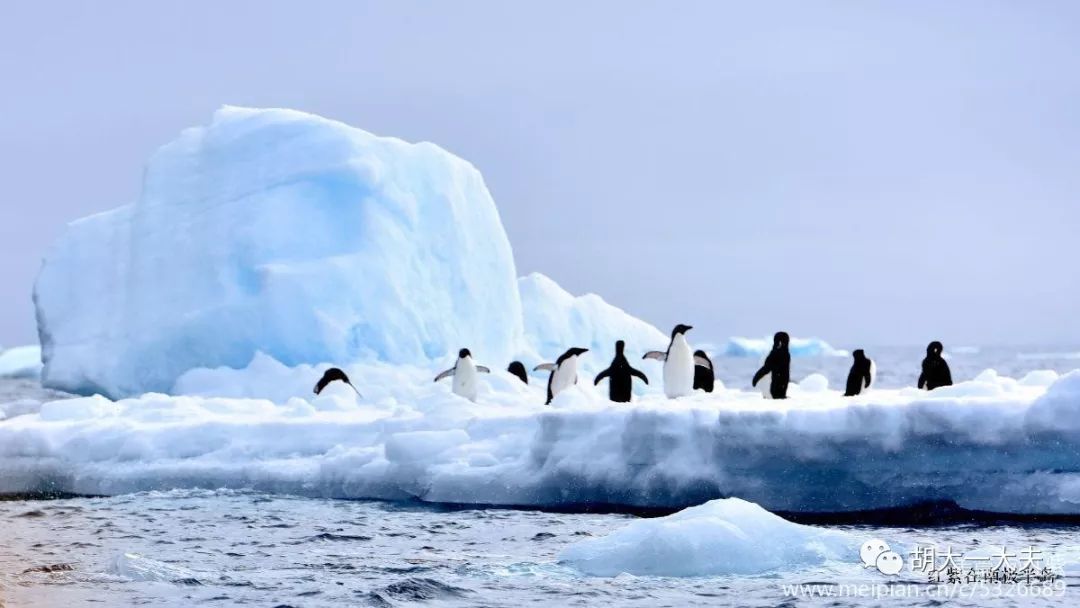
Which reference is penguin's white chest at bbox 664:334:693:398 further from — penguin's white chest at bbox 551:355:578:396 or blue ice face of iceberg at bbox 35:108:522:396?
blue ice face of iceberg at bbox 35:108:522:396

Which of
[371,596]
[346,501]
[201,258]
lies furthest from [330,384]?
[371,596]

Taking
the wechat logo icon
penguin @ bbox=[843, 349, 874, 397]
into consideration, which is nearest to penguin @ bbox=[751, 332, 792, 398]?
penguin @ bbox=[843, 349, 874, 397]

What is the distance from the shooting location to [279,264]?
2173 centimetres

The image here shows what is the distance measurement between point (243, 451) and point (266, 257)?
30.2ft

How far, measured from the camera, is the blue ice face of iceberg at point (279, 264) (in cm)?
2155

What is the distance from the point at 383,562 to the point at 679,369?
20.8ft

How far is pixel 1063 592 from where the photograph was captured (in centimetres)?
739

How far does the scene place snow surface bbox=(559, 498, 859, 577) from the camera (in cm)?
806

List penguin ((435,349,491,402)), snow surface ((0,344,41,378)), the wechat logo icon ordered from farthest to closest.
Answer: snow surface ((0,344,41,378)) < penguin ((435,349,491,402)) < the wechat logo icon

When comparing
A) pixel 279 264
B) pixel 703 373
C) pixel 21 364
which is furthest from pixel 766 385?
pixel 21 364

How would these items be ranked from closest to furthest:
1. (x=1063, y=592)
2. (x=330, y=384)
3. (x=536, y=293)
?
(x=1063, y=592), (x=330, y=384), (x=536, y=293)

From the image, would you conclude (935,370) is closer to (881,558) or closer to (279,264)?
(881,558)

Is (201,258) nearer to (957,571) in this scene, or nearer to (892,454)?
(892,454)

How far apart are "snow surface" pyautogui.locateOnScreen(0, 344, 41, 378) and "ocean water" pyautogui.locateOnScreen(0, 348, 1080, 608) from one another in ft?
143
